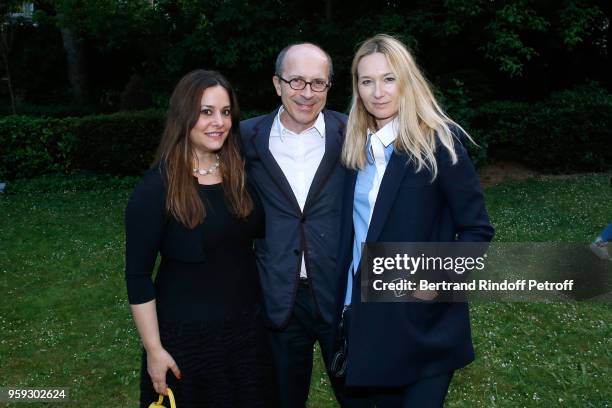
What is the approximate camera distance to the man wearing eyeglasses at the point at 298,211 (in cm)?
365

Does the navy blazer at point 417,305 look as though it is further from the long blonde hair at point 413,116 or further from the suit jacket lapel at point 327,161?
the suit jacket lapel at point 327,161

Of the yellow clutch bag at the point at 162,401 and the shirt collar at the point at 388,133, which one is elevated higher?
the shirt collar at the point at 388,133

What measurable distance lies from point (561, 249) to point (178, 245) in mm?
7320

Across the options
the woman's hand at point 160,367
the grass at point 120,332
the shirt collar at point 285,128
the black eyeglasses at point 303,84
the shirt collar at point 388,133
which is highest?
the black eyeglasses at point 303,84

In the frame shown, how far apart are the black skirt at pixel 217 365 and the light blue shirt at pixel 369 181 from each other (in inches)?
23.7

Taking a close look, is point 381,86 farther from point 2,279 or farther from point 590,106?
point 590,106

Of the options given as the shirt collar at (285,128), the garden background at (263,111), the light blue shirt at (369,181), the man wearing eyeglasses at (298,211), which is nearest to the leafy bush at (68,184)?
the garden background at (263,111)

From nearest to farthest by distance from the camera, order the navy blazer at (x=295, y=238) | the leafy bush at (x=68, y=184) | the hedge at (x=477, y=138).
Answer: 1. the navy blazer at (x=295, y=238)
2. the leafy bush at (x=68, y=184)
3. the hedge at (x=477, y=138)

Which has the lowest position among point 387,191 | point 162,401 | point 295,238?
point 162,401

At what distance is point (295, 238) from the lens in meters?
3.64

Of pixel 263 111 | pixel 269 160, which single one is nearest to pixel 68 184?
pixel 263 111

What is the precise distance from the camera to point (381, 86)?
3127 millimetres

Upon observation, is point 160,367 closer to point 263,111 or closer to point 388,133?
point 388,133

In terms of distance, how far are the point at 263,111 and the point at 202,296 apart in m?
13.7
